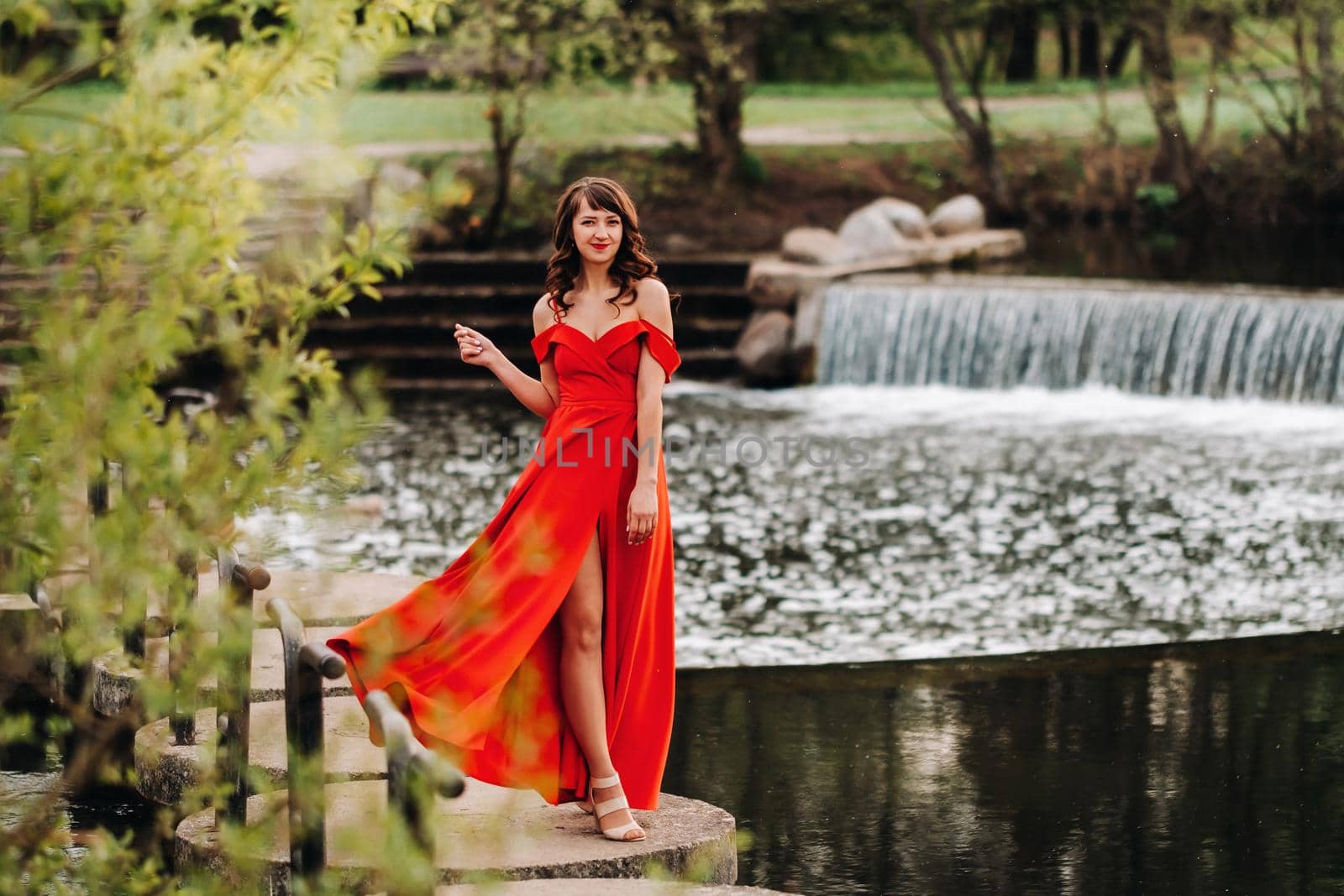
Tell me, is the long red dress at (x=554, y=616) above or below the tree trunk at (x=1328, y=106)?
below

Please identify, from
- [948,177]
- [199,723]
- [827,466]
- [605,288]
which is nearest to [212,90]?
[605,288]

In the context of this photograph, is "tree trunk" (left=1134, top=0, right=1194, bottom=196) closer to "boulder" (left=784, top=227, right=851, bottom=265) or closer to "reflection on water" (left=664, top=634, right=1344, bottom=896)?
"boulder" (left=784, top=227, right=851, bottom=265)

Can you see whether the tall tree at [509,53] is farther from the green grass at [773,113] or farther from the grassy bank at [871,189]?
the grassy bank at [871,189]

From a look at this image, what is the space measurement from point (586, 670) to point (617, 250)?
111cm

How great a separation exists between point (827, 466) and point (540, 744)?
8.32 m

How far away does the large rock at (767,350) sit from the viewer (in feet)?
59.0

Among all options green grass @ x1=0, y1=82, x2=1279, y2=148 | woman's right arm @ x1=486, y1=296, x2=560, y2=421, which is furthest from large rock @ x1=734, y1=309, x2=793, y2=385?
woman's right arm @ x1=486, y1=296, x2=560, y2=421

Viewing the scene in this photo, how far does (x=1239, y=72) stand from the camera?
2630 cm

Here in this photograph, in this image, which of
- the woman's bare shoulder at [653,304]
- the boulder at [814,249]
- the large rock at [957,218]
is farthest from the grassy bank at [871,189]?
the woman's bare shoulder at [653,304]

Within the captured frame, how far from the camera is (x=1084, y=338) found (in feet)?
56.4

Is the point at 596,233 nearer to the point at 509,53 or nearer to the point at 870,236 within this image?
the point at 870,236

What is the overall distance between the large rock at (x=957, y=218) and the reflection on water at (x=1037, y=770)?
13.6m

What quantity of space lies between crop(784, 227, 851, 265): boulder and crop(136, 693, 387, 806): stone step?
1307cm

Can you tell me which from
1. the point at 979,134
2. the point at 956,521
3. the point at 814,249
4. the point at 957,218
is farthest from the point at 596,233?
the point at 979,134
